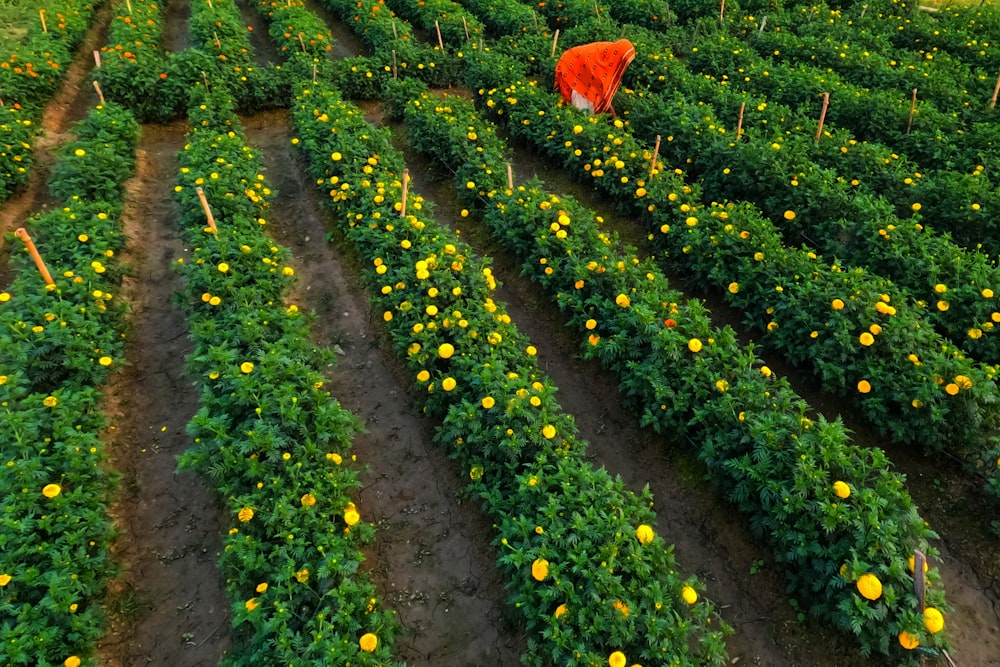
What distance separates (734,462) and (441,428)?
2.73 metres

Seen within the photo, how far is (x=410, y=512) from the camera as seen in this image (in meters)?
5.32

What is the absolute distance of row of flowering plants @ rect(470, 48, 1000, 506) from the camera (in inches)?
202

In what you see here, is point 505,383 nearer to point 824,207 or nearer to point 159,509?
point 159,509

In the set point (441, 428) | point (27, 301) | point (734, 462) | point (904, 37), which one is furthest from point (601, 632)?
point (904, 37)

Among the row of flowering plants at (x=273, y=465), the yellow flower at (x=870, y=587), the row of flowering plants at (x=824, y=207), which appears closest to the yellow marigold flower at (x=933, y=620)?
the yellow flower at (x=870, y=587)

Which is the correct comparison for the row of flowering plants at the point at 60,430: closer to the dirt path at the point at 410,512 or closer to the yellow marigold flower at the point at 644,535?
the dirt path at the point at 410,512

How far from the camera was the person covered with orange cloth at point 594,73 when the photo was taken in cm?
962

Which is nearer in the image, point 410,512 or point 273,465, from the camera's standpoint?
point 273,465

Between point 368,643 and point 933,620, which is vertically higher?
point 933,620

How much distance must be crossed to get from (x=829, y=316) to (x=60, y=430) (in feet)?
25.1

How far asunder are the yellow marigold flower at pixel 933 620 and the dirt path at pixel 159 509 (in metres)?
5.33

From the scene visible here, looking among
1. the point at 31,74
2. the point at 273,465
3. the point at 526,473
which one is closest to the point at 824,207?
the point at 526,473

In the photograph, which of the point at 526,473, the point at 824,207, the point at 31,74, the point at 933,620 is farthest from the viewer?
the point at 31,74

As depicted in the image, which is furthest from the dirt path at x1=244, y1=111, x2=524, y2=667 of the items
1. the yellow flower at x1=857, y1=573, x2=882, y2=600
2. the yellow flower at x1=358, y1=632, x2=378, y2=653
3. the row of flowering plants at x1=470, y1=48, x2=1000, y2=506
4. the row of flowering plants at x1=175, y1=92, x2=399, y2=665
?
the row of flowering plants at x1=470, y1=48, x2=1000, y2=506
